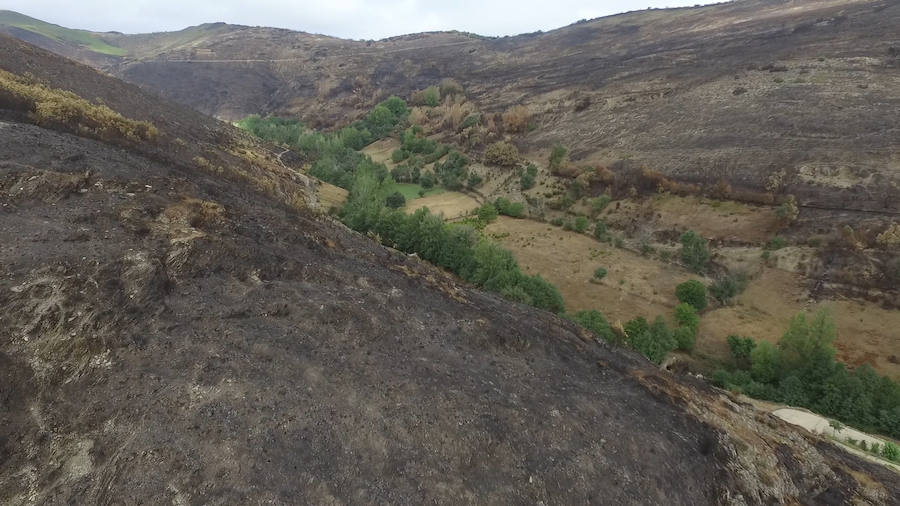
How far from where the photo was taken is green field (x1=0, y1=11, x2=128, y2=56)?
554 feet

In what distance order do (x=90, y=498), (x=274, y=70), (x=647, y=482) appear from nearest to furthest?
(x=90, y=498), (x=647, y=482), (x=274, y=70)

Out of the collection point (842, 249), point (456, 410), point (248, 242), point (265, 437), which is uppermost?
point (248, 242)

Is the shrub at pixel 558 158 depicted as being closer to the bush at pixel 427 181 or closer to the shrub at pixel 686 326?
the bush at pixel 427 181

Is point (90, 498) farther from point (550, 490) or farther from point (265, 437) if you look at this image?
point (550, 490)

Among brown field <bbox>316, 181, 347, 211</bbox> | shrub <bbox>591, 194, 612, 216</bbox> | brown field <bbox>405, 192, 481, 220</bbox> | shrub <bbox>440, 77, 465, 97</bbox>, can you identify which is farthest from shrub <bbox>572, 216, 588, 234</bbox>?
shrub <bbox>440, 77, 465, 97</bbox>

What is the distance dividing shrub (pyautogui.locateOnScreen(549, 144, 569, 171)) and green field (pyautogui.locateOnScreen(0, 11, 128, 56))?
18047 cm

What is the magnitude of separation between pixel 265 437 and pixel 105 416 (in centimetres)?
339

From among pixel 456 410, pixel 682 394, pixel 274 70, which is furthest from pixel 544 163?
pixel 274 70

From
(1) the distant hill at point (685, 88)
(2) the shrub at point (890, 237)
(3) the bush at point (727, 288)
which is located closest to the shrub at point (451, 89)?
(1) the distant hill at point (685, 88)

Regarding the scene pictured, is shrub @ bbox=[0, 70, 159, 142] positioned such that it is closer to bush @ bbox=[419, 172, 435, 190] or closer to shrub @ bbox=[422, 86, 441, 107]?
bush @ bbox=[419, 172, 435, 190]

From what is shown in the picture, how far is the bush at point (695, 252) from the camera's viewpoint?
3825cm

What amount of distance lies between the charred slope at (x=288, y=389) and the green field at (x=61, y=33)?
651 feet

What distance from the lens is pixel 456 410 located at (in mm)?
12781

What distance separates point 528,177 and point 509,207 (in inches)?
252
